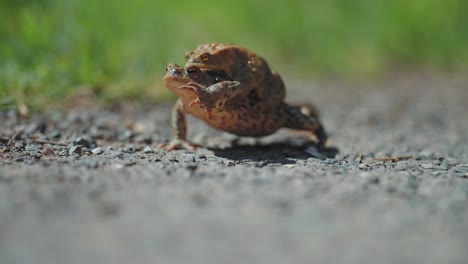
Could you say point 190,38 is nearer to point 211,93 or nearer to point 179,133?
point 179,133

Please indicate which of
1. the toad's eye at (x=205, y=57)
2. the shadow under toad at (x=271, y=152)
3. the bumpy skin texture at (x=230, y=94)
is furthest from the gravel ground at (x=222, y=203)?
the toad's eye at (x=205, y=57)

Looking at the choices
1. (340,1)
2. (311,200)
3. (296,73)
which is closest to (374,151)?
(311,200)

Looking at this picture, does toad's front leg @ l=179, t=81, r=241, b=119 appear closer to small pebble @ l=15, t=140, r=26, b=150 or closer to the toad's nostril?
the toad's nostril

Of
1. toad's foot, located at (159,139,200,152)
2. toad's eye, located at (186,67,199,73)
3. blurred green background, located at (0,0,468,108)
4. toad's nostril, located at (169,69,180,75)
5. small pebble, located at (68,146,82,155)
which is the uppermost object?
blurred green background, located at (0,0,468,108)

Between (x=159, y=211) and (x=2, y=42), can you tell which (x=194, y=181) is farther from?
(x=2, y=42)

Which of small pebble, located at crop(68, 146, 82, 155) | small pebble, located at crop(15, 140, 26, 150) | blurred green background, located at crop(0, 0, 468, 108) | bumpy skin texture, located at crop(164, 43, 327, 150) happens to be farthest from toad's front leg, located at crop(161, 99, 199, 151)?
blurred green background, located at crop(0, 0, 468, 108)

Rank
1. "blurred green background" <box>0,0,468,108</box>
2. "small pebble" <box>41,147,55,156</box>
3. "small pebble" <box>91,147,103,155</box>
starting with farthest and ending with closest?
"blurred green background" <box>0,0,468,108</box>, "small pebble" <box>91,147,103,155</box>, "small pebble" <box>41,147,55,156</box>

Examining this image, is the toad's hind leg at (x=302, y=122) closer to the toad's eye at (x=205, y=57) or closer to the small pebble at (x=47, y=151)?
the toad's eye at (x=205, y=57)
